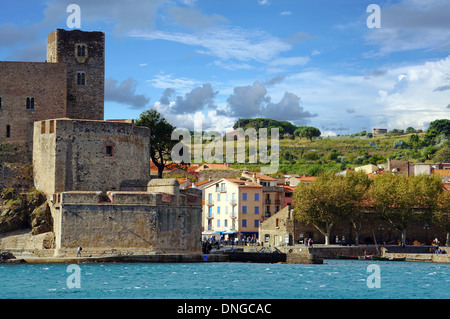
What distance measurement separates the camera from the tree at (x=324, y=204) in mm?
62969

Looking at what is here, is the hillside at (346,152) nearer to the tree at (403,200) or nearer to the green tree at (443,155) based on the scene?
the green tree at (443,155)

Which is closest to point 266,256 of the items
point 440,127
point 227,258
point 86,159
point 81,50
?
point 227,258

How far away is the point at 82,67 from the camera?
176ft

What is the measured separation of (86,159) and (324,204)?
21.0 metres

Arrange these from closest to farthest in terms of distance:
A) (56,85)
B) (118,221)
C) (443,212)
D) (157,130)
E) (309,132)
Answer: (118,221)
(56,85)
(157,130)
(443,212)
(309,132)

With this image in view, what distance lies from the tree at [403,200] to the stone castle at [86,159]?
1898 centimetres

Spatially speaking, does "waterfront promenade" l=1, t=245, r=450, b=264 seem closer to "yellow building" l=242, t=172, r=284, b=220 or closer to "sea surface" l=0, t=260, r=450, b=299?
"sea surface" l=0, t=260, r=450, b=299

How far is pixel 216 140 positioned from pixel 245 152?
40.2 ft

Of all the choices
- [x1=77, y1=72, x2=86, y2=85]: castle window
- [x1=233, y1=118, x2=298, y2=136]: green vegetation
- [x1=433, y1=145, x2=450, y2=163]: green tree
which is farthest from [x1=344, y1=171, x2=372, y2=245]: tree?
[x1=233, y1=118, x2=298, y2=136]: green vegetation

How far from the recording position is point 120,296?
33.5 metres

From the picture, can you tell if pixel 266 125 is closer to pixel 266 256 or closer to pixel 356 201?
pixel 356 201

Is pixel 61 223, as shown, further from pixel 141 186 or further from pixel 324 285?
pixel 324 285

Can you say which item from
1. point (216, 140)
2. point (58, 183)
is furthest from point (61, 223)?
point (216, 140)
